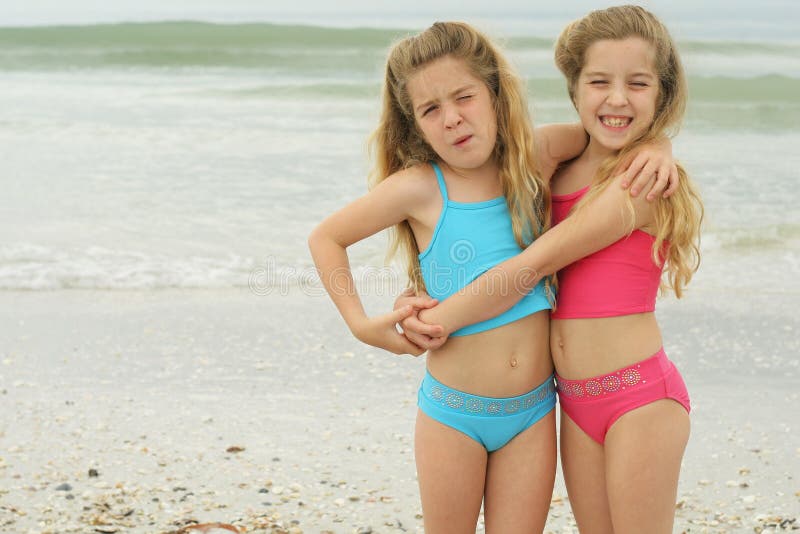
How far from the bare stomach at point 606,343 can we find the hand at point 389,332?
423mm

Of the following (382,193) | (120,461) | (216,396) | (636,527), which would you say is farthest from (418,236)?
(216,396)

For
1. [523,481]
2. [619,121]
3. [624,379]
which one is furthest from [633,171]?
[523,481]

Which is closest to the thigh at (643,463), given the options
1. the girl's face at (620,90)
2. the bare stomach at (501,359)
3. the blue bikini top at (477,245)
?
the bare stomach at (501,359)

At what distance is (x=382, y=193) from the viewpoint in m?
2.68

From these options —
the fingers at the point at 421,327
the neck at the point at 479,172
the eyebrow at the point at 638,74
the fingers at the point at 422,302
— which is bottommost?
the fingers at the point at 421,327

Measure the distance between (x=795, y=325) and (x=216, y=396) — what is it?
3486mm

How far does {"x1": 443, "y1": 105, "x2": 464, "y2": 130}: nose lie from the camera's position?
260cm

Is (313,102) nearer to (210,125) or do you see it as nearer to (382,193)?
(210,125)

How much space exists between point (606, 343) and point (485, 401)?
14.7 inches

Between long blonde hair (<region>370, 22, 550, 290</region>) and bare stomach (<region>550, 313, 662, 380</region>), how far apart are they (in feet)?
0.96

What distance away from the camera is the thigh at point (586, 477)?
2684 mm

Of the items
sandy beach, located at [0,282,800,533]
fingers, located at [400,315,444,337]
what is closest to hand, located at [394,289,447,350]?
fingers, located at [400,315,444,337]

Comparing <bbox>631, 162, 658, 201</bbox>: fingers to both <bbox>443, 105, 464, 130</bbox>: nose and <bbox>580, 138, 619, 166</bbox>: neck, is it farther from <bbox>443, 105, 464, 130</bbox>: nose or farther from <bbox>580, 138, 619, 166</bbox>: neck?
<bbox>443, 105, 464, 130</bbox>: nose

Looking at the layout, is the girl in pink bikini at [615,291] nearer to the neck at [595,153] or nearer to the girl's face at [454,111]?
the neck at [595,153]
